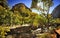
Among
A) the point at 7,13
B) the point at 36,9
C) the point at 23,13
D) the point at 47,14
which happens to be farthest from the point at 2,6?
the point at 47,14

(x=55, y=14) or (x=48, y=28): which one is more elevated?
(x=55, y=14)

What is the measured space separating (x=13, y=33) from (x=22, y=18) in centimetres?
28

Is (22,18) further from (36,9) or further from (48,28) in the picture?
(48,28)

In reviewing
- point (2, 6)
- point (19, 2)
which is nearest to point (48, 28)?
point (19, 2)

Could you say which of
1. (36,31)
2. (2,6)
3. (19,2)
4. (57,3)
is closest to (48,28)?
(36,31)

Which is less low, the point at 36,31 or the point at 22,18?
the point at 22,18

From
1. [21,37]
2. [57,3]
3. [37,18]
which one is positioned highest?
[57,3]

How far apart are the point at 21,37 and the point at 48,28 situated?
0.47 m

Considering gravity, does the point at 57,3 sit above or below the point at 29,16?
above

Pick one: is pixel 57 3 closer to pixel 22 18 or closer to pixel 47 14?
pixel 47 14

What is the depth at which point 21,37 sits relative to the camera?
2762 mm

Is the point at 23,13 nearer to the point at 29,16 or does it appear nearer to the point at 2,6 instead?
the point at 29,16

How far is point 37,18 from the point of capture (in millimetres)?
2822

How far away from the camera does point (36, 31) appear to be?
2.78 meters
